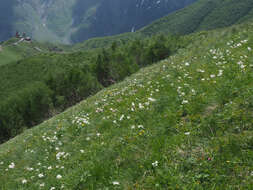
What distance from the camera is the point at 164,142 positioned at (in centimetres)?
598

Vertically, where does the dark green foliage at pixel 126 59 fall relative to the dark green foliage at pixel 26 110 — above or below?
above

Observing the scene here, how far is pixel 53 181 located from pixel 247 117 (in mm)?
5622

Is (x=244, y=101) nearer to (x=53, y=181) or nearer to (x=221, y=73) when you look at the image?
(x=221, y=73)

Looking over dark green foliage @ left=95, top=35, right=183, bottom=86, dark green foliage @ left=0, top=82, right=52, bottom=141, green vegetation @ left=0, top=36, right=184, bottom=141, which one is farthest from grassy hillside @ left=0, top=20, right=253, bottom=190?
dark green foliage @ left=0, top=82, right=52, bottom=141

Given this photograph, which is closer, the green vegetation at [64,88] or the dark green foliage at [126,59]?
the green vegetation at [64,88]

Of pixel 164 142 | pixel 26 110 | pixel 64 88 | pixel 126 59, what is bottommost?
pixel 164 142

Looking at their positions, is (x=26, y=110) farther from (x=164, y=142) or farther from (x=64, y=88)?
(x=164, y=142)

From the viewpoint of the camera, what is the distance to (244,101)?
6.12 metres

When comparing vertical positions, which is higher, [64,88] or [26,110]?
[64,88]

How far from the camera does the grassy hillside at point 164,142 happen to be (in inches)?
182

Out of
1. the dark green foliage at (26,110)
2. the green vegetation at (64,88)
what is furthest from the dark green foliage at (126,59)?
the dark green foliage at (26,110)

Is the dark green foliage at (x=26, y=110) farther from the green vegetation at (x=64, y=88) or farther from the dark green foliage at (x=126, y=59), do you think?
the dark green foliage at (x=126, y=59)

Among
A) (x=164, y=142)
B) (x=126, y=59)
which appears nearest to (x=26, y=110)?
(x=126, y=59)

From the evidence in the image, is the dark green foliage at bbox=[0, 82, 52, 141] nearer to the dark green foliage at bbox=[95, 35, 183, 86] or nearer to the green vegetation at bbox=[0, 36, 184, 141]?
the green vegetation at bbox=[0, 36, 184, 141]
